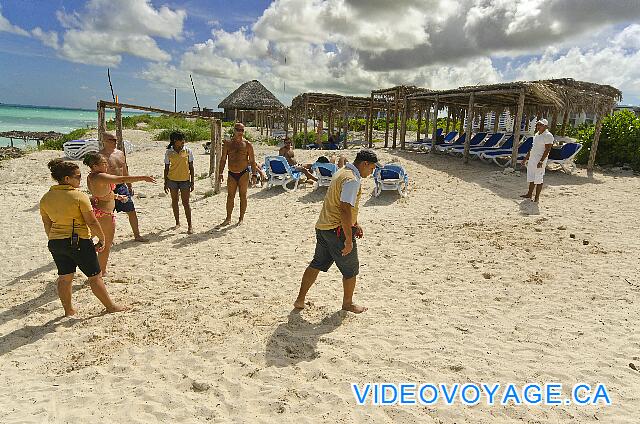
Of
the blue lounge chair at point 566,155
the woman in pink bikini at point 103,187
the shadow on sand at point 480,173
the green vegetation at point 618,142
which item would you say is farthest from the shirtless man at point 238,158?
the green vegetation at point 618,142

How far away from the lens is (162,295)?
4020 millimetres

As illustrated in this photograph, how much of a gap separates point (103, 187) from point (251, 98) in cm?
3183

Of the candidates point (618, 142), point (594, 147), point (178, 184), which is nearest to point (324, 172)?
point (178, 184)

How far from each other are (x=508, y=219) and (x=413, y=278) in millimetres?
3101

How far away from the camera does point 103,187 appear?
387 centimetres

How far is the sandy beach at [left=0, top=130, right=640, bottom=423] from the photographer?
2.47m

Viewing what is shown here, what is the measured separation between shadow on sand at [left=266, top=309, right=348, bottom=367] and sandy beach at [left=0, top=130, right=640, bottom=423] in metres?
Result: 0.02

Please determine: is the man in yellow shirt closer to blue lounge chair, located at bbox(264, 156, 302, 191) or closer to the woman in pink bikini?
the woman in pink bikini

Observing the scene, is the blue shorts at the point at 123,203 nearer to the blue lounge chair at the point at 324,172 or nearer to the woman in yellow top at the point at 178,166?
the woman in yellow top at the point at 178,166

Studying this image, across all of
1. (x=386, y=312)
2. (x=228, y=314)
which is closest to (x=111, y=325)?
(x=228, y=314)

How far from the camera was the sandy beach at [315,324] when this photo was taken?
2475 mm

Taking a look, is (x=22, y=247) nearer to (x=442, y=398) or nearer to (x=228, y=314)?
(x=228, y=314)

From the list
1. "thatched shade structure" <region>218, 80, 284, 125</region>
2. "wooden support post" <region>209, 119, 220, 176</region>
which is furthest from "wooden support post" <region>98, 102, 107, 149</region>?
"thatched shade structure" <region>218, 80, 284, 125</region>

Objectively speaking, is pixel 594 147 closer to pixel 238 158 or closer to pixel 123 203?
pixel 238 158
